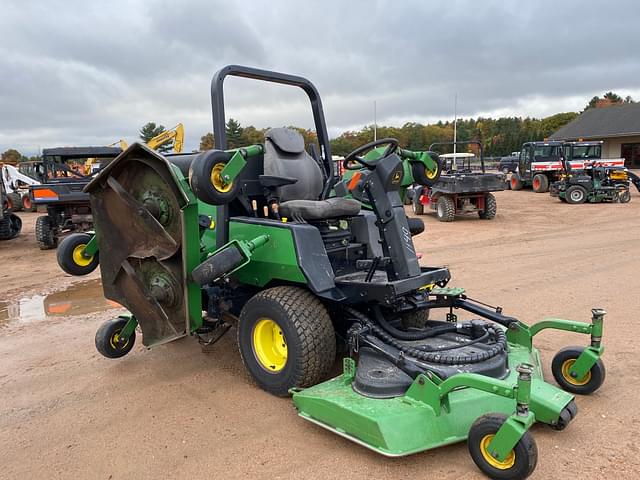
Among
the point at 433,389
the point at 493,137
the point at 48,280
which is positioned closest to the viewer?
the point at 433,389

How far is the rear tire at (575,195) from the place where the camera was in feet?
52.6

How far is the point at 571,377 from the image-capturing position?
3189mm

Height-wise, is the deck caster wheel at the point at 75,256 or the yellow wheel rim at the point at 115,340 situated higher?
the deck caster wheel at the point at 75,256

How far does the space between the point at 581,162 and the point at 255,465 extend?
1895cm

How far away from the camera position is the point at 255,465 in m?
2.59

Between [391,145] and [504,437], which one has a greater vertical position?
[391,145]

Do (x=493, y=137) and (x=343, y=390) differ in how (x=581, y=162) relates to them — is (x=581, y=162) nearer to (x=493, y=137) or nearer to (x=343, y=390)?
(x=343, y=390)

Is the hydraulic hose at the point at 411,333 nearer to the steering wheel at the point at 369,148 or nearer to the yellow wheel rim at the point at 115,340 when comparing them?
the steering wheel at the point at 369,148

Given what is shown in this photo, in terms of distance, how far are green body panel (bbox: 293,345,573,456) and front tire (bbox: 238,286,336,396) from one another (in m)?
0.31

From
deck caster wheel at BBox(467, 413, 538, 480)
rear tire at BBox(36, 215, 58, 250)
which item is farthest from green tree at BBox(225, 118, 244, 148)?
rear tire at BBox(36, 215, 58, 250)

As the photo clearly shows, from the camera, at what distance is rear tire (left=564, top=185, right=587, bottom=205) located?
52.6ft

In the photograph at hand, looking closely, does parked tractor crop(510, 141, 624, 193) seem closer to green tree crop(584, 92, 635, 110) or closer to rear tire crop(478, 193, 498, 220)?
rear tire crop(478, 193, 498, 220)

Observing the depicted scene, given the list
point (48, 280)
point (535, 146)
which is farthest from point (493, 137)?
point (48, 280)

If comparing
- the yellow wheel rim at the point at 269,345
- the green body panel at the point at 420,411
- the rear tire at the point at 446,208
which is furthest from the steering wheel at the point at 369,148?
the rear tire at the point at 446,208
